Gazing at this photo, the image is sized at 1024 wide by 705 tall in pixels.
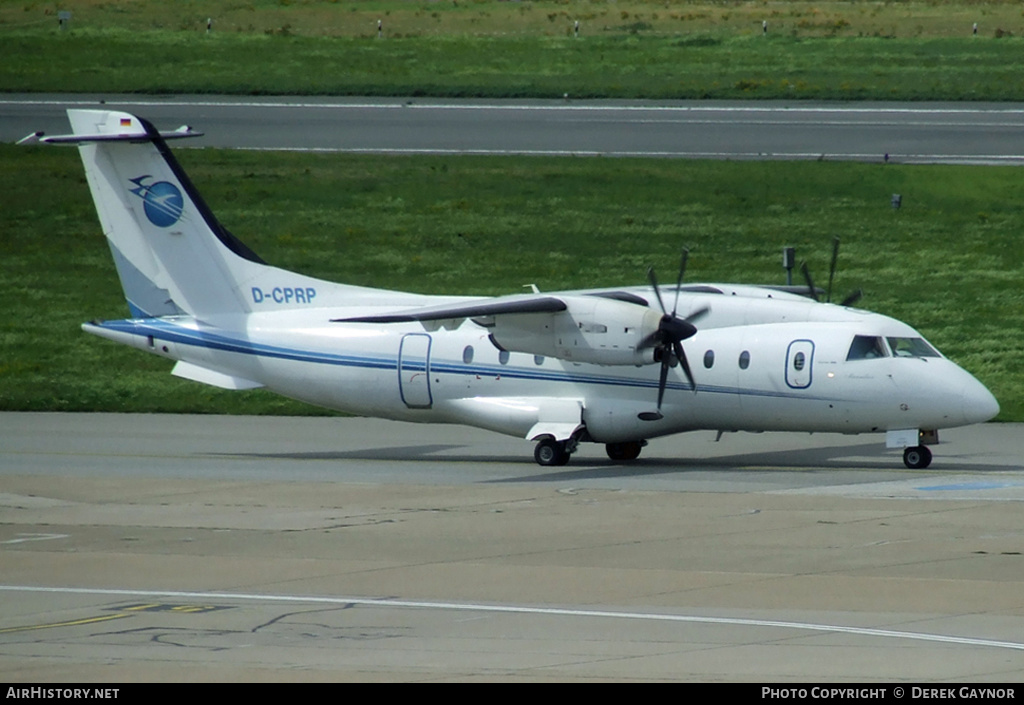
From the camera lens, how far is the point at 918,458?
27016 millimetres

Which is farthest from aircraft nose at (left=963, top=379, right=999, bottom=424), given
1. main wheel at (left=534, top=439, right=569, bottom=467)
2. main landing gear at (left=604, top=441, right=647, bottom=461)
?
main wheel at (left=534, top=439, right=569, bottom=467)

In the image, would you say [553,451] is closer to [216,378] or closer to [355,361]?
[355,361]

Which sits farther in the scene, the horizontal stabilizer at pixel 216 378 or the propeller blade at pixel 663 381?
the horizontal stabilizer at pixel 216 378

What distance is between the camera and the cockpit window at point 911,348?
88.7 feet

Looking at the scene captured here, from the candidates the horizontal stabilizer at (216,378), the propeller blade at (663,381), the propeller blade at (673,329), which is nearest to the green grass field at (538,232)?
the horizontal stabilizer at (216,378)

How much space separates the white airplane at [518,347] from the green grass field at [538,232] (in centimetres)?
913

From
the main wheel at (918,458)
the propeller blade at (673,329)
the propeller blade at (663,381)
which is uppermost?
the propeller blade at (673,329)

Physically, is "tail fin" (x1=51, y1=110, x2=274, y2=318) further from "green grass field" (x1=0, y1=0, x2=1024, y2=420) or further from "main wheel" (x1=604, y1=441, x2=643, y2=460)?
"main wheel" (x1=604, y1=441, x2=643, y2=460)

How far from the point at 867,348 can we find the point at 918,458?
2.02 m

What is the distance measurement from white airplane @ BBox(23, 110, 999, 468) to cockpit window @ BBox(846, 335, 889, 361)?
2 cm

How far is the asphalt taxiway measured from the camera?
14.1 meters

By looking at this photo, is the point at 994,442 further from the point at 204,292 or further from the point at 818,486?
the point at 204,292

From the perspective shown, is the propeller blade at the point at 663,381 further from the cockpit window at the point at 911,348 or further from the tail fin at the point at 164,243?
the tail fin at the point at 164,243

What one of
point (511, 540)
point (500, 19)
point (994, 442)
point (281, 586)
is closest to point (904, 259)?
point (994, 442)
